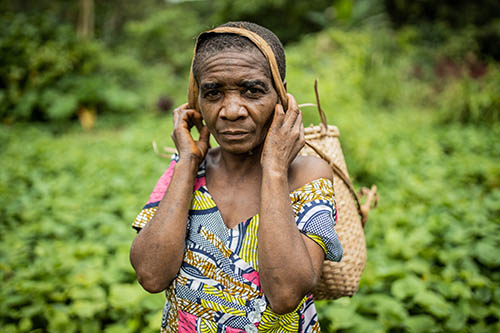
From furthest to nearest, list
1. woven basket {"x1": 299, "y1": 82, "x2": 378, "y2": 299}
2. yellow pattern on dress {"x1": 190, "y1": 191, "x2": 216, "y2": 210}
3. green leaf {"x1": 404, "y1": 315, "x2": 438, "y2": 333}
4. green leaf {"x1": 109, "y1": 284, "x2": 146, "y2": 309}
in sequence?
1. green leaf {"x1": 109, "y1": 284, "x2": 146, "y2": 309}
2. green leaf {"x1": 404, "y1": 315, "x2": 438, "y2": 333}
3. woven basket {"x1": 299, "y1": 82, "x2": 378, "y2": 299}
4. yellow pattern on dress {"x1": 190, "y1": 191, "x2": 216, "y2": 210}

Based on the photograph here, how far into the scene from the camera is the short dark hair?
1214 mm

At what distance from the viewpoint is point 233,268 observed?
Answer: 1.22 m

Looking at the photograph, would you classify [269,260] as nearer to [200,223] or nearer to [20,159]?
[200,223]

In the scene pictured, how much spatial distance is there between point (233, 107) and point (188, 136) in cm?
30

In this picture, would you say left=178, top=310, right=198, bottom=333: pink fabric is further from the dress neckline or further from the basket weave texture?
the basket weave texture

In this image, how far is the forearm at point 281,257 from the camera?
1.12m

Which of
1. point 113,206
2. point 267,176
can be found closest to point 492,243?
point 267,176

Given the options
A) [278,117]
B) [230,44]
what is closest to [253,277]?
[278,117]

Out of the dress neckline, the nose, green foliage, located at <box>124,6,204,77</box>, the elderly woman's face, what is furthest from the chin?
green foliage, located at <box>124,6,204,77</box>

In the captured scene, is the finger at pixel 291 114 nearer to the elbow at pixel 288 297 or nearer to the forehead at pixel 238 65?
the forehead at pixel 238 65

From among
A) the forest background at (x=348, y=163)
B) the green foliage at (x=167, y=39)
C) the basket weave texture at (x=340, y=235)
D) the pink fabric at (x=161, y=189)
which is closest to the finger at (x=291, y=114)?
the basket weave texture at (x=340, y=235)

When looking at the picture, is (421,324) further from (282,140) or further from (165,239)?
(165,239)

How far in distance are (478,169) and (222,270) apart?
4.41 m

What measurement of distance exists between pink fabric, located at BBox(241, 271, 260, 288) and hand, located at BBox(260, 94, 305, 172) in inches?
14.4
